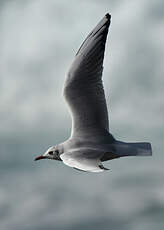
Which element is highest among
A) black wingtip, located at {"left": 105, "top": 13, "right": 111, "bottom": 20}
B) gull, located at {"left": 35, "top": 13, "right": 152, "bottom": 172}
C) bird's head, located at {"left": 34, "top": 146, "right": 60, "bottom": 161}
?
black wingtip, located at {"left": 105, "top": 13, "right": 111, "bottom": 20}

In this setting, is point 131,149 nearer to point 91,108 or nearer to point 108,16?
point 91,108

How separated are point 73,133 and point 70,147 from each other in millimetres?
665

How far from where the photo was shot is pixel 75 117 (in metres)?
15.6

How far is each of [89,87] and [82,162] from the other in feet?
10.9

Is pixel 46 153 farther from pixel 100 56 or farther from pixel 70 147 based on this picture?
pixel 100 56

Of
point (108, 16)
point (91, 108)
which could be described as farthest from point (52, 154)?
point (108, 16)

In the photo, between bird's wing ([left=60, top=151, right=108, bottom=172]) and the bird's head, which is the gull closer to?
the bird's head

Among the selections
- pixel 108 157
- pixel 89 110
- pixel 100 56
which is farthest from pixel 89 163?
pixel 100 56

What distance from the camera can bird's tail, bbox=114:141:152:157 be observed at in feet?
48.1

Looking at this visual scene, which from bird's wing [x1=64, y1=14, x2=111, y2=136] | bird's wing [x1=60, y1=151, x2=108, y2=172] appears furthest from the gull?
bird's wing [x1=60, y1=151, x2=108, y2=172]

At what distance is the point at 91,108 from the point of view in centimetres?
1545

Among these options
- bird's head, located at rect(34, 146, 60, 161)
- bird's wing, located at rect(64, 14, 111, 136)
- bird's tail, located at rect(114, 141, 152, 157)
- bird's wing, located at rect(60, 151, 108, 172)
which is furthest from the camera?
bird's head, located at rect(34, 146, 60, 161)

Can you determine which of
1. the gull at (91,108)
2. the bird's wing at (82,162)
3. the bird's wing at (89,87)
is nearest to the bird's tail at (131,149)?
the gull at (91,108)

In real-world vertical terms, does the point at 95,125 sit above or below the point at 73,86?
below
